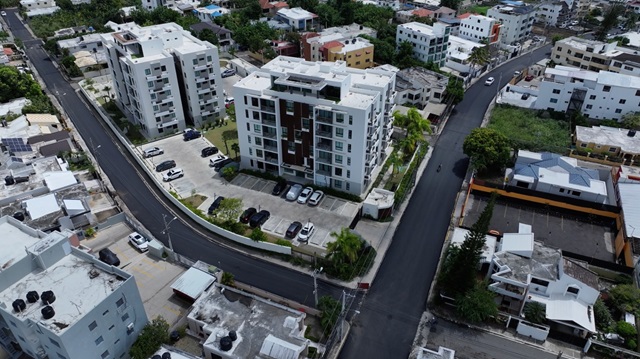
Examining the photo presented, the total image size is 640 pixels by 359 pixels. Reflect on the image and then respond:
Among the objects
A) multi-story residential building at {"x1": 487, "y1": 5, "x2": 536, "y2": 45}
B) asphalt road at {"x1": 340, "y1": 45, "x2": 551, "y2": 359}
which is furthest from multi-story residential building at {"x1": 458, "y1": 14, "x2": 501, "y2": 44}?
asphalt road at {"x1": 340, "y1": 45, "x2": 551, "y2": 359}

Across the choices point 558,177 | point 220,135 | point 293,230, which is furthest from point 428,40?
point 293,230

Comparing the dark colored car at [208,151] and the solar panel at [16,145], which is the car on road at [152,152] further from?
the solar panel at [16,145]

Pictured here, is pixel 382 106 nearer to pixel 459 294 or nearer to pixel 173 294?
pixel 459 294

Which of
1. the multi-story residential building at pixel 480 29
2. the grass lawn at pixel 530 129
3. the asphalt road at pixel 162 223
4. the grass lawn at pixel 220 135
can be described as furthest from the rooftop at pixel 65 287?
the multi-story residential building at pixel 480 29

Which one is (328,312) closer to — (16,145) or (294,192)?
(294,192)

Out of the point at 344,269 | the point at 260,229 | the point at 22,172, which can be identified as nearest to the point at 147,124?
the point at 22,172

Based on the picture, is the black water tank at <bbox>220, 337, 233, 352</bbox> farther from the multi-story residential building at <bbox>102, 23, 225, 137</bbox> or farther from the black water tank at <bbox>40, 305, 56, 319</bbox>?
the multi-story residential building at <bbox>102, 23, 225, 137</bbox>
